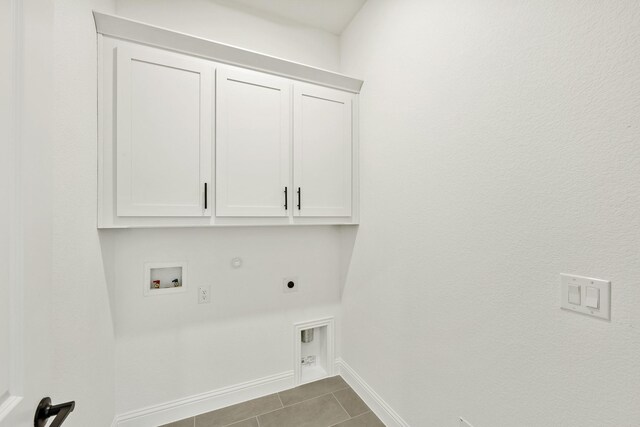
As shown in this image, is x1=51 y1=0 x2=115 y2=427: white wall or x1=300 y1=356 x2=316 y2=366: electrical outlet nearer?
x1=51 y1=0 x2=115 y2=427: white wall

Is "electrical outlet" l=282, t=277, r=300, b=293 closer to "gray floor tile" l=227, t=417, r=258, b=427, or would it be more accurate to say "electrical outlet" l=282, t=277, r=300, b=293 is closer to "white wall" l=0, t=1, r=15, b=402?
"gray floor tile" l=227, t=417, r=258, b=427

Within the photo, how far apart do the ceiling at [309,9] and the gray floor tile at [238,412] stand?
9.23ft

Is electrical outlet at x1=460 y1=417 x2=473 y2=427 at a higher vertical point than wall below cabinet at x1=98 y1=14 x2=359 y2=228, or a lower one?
lower

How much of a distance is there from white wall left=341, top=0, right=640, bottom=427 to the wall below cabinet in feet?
1.25

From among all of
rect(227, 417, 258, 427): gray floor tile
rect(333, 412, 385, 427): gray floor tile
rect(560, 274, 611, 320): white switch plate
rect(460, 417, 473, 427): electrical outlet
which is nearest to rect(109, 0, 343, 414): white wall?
rect(227, 417, 258, 427): gray floor tile

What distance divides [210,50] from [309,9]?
893 millimetres

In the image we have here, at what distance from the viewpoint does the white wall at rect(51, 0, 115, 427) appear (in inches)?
37.2

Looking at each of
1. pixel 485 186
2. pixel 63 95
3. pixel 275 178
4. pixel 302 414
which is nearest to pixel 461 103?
pixel 485 186

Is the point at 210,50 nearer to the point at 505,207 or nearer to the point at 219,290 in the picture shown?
the point at 219,290

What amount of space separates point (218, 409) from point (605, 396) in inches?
78.8

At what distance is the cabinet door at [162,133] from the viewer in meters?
1.33

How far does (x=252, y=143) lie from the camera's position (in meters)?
1.62

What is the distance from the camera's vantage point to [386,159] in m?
1.66

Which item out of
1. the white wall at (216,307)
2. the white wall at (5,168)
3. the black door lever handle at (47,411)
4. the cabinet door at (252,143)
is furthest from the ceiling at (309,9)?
the black door lever handle at (47,411)
